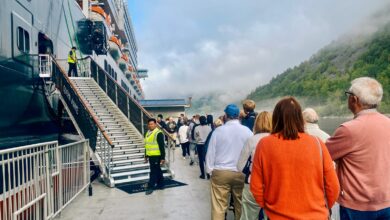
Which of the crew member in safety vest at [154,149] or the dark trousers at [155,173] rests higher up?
the crew member in safety vest at [154,149]

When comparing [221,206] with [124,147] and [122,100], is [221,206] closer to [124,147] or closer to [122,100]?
[124,147]

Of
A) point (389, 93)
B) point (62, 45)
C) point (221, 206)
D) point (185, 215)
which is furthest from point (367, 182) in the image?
point (389, 93)

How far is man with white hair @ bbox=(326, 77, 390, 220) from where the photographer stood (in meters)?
2.51

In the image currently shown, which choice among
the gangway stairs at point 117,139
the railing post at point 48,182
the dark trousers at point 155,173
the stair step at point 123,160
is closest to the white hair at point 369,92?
the railing post at point 48,182

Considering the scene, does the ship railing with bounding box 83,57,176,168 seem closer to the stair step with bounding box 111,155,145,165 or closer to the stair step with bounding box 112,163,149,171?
the stair step with bounding box 112,163,149,171

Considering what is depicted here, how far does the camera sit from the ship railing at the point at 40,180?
3.74m

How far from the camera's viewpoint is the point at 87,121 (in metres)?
9.95

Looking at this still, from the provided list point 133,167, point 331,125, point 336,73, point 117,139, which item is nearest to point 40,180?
point 133,167

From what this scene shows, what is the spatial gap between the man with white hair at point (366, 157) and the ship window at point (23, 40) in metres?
8.51

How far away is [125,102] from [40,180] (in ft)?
26.8

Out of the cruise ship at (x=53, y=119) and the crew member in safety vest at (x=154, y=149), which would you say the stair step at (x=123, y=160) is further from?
the crew member in safety vest at (x=154, y=149)

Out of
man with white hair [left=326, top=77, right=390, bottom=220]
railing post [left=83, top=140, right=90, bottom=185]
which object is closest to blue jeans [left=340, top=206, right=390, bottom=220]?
man with white hair [left=326, top=77, right=390, bottom=220]

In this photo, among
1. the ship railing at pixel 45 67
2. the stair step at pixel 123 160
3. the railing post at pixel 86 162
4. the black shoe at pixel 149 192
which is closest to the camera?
the railing post at pixel 86 162

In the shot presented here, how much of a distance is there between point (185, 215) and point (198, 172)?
432 cm
